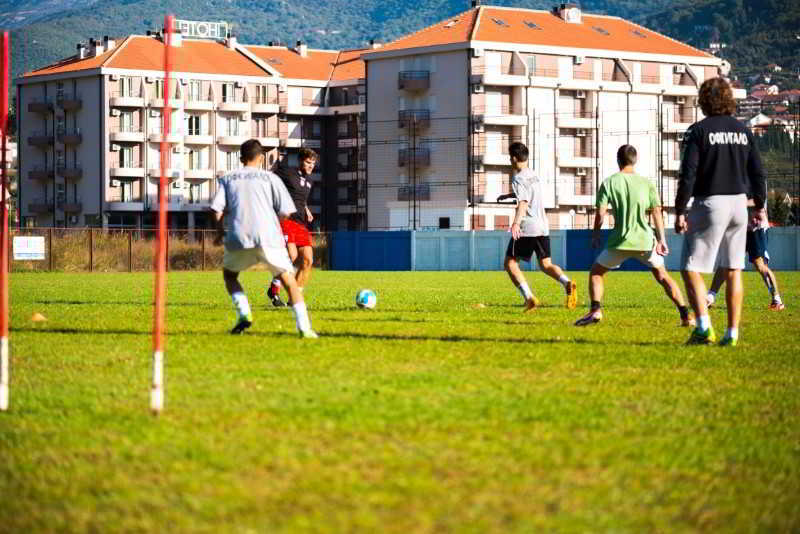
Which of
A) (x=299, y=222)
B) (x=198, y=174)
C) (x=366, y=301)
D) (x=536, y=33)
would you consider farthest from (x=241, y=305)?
(x=198, y=174)

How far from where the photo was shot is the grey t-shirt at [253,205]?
42.3 feet

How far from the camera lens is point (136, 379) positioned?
9.55 metres

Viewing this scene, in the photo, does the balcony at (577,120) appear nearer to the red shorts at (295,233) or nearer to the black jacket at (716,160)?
the red shorts at (295,233)

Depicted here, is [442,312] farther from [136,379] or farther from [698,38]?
[698,38]

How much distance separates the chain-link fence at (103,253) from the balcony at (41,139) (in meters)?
45.1

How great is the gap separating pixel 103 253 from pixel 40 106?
51244 mm

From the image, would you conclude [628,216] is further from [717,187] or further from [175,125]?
[175,125]

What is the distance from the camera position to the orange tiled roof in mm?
90250

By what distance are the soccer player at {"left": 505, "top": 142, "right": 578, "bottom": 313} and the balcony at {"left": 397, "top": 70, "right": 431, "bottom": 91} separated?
237 ft

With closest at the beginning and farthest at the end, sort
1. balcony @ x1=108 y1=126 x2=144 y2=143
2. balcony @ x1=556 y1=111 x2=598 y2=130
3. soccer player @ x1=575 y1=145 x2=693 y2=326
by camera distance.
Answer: soccer player @ x1=575 y1=145 x2=693 y2=326, balcony @ x1=556 y1=111 x2=598 y2=130, balcony @ x1=108 y1=126 x2=144 y2=143

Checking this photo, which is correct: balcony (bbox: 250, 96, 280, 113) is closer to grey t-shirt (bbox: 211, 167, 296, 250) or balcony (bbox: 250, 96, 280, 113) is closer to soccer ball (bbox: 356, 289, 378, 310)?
soccer ball (bbox: 356, 289, 378, 310)

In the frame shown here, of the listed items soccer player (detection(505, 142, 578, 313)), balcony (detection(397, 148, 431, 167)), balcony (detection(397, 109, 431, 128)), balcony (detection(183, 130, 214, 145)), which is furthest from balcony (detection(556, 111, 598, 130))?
soccer player (detection(505, 142, 578, 313))

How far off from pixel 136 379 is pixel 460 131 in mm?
79008

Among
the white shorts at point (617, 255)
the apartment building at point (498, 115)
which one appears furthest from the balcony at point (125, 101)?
the white shorts at point (617, 255)
